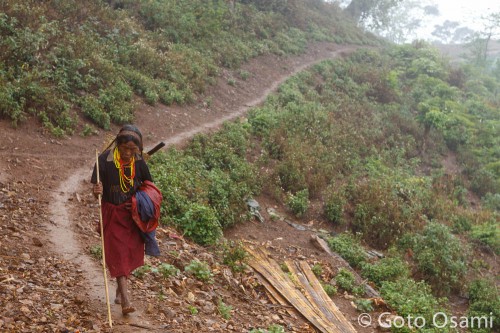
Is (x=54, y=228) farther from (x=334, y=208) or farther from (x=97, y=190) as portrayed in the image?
(x=334, y=208)

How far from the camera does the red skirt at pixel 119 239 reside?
489cm

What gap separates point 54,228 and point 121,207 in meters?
2.75

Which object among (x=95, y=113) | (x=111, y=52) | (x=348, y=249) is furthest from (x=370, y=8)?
(x=348, y=249)

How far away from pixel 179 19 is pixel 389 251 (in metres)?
15.4

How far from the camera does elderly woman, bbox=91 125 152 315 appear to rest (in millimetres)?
4883

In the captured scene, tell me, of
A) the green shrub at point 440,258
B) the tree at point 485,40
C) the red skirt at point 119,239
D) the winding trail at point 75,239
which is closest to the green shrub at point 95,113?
the winding trail at point 75,239

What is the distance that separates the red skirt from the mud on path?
1.79 ft

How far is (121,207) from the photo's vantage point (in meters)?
4.92

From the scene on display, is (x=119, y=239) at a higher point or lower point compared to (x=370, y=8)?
lower

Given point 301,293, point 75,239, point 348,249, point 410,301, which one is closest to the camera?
point 75,239

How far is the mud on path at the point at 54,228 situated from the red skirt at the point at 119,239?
0.54 m

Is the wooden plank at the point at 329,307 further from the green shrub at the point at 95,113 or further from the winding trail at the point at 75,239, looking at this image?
the green shrub at the point at 95,113

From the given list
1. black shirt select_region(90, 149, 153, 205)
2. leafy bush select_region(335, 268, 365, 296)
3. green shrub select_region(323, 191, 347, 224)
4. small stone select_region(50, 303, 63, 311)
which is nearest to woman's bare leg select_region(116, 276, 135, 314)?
small stone select_region(50, 303, 63, 311)

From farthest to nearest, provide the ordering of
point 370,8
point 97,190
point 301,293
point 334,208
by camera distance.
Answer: point 370,8, point 334,208, point 301,293, point 97,190
